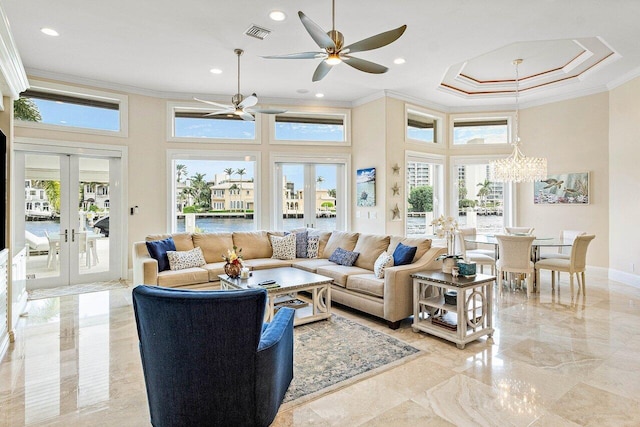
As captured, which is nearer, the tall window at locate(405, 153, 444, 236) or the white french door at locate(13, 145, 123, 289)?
the white french door at locate(13, 145, 123, 289)

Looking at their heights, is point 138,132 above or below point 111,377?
above

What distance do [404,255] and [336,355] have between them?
1.55m

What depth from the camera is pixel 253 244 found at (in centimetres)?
586

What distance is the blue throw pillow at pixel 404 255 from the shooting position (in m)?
4.23

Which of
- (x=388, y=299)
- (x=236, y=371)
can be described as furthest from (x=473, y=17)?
(x=236, y=371)

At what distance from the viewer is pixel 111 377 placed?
112 inches

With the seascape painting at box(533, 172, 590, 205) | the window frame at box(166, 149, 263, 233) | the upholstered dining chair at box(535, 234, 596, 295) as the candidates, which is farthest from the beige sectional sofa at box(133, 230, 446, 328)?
the seascape painting at box(533, 172, 590, 205)

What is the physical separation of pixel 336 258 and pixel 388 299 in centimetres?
152

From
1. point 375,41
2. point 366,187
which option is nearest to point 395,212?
point 366,187

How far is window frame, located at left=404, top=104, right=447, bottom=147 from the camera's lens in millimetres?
7000

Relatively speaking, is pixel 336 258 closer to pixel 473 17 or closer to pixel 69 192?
pixel 473 17

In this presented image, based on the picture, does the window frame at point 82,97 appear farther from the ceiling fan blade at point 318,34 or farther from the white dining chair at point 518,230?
the white dining chair at point 518,230

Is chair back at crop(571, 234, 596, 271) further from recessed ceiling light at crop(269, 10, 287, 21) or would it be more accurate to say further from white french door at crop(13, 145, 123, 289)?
white french door at crop(13, 145, 123, 289)

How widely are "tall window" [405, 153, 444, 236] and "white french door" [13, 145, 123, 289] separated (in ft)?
17.7
